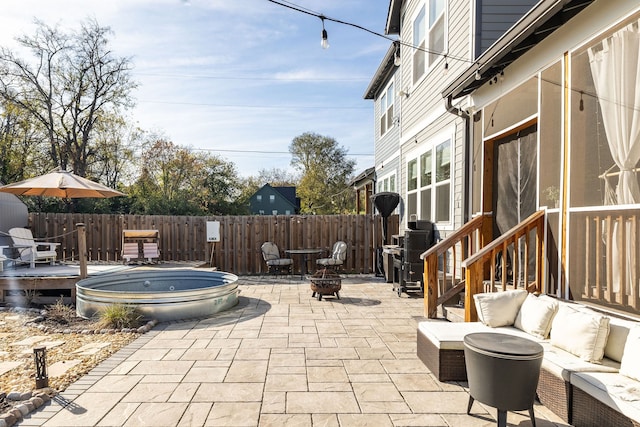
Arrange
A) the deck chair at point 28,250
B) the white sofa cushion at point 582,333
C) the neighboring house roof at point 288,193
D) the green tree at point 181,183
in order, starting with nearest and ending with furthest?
the white sofa cushion at point 582,333 → the deck chair at point 28,250 → the green tree at point 181,183 → the neighboring house roof at point 288,193

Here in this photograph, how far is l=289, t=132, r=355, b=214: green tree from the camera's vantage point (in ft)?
95.5

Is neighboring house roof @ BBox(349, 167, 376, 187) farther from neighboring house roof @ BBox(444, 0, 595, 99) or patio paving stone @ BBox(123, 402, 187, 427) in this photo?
patio paving stone @ BBox(123, 402, 187, 427)

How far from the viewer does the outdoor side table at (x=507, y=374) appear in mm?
2383

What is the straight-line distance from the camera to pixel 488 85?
526 centimetres

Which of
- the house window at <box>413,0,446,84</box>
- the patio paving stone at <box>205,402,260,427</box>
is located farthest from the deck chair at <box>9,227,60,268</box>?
the house window at <box>413,0,446,84</box>

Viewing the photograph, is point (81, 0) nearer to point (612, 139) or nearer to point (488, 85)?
point (488, 85)

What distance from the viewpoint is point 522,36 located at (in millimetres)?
3820

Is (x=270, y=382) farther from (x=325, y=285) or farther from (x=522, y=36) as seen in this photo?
(x=522, y=36)

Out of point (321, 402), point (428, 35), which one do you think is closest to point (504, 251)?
point (321, 402)

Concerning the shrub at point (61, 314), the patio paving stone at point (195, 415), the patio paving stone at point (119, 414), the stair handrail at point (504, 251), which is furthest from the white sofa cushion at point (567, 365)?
the shrub at point (61, 314)

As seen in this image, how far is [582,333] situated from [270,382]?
246cm

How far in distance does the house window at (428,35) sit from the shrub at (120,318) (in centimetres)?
649

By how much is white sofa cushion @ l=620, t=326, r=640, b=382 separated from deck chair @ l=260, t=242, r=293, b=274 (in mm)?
7806

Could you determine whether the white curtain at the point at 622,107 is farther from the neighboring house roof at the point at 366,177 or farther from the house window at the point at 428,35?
the neighboring house roof at the point at 366,177
